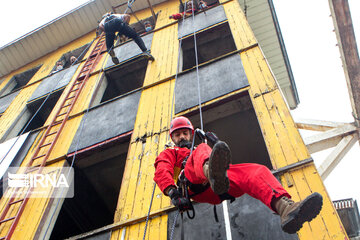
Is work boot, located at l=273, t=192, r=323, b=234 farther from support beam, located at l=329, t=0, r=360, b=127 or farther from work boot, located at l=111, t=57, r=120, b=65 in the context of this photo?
work boot, located at l=111, t=57, r=120, b=65

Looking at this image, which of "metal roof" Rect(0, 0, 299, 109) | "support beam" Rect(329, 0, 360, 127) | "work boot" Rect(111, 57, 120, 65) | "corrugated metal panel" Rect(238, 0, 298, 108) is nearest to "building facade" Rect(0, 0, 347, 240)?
"work boot" Rect(111, 57, 120, 65)

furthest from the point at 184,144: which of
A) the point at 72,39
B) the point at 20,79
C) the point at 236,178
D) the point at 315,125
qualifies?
the point at 20,79

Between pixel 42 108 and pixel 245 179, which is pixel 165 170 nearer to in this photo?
pixel 245 179

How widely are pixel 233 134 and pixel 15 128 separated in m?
6.48

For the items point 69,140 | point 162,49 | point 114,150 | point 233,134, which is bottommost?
point 233,134

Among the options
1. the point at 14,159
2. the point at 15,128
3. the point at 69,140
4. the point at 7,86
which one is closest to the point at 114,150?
the point at 69,140

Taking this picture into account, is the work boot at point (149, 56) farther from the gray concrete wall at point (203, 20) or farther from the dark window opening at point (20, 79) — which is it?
the dark window opening at point (20, 79)

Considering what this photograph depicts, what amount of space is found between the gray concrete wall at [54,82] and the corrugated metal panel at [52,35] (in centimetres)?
377

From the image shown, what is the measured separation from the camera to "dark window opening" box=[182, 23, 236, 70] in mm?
7984

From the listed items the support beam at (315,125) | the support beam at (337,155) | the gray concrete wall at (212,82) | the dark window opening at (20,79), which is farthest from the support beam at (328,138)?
the dark window opening at (20,79)

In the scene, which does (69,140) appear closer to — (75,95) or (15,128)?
(75,95)

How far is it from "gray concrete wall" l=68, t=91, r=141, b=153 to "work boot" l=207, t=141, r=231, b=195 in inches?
142

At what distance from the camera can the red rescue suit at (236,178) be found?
7.09 feet

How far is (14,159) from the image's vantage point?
6.14 m
